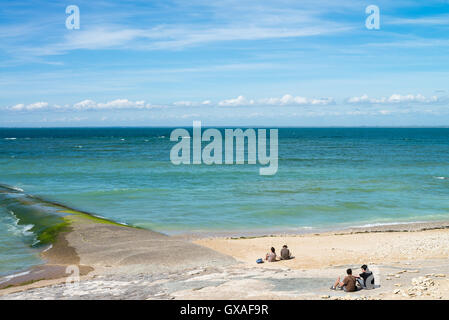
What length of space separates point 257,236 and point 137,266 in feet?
31.7

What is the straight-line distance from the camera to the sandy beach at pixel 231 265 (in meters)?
16.0

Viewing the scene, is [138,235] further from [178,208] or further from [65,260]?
[178,208]

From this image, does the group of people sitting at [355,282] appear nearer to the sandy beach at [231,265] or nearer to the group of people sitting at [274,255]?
the sandy beach at [231,265]

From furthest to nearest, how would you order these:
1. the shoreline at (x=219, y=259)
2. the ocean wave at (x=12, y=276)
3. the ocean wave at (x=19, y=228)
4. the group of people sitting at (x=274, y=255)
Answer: the ocean wave at (x=19, y=228)
the group of people sitting at (x=274, y=255)
the ocean wave at (x=12, y=276)
the shoreline at (x=219, y=259)

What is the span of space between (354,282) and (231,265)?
6848mm

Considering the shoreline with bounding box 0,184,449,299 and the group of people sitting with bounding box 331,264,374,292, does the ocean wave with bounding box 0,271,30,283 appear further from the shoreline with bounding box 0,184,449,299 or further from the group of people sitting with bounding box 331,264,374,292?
the group of people sitting with bounding box 331,264,374,292

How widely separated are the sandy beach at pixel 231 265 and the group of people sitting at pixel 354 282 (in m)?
0.36

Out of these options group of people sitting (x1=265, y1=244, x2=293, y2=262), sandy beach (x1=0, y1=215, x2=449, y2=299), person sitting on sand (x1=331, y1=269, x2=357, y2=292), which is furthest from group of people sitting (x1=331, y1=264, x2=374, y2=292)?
group of people sitting (x1=265, y1=244, x2=293, y2=262)

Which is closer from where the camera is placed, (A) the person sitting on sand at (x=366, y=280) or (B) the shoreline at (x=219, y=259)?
(A) the person sitting on sand at (x=366, y=280)

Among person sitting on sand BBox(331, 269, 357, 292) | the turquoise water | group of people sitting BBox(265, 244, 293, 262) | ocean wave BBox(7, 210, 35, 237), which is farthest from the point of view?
the turquoise water

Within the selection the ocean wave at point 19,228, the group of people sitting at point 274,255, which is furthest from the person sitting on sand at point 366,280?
the ocean wave at point 19,228

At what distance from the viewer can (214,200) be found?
40.4m

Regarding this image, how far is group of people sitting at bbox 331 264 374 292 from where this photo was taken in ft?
51.5

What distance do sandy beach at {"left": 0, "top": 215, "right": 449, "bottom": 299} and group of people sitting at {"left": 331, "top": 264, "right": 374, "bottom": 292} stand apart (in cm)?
36
